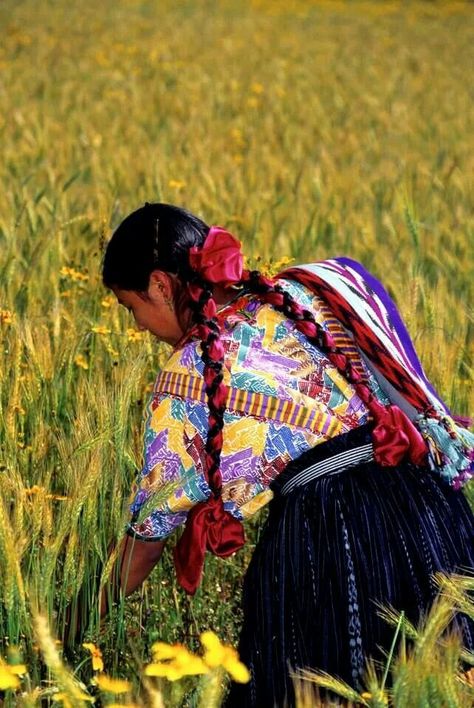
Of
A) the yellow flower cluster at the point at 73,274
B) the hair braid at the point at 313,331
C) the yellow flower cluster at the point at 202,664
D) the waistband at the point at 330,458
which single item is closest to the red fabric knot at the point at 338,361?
the hair braid at the point at 313,331

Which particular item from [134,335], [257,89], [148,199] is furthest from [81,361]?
[257,89]

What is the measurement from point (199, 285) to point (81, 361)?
65 cm

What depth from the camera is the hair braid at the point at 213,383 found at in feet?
6.02

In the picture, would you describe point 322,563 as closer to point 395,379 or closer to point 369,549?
point 369,549

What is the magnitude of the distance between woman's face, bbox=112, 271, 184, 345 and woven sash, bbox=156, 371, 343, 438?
11 centimetres

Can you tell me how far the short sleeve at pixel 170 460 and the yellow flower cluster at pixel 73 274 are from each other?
990mm

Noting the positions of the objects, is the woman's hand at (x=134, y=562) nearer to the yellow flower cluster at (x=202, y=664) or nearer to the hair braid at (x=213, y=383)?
the hair braid at (x=213, y=383)

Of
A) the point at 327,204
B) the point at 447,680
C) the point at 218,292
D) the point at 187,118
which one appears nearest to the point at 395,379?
the point at 218,292

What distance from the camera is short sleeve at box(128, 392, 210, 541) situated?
1.85 metres

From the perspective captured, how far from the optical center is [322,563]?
6.19 ft

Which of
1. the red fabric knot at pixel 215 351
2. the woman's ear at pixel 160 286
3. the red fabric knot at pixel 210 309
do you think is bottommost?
the red fabric knot at pixel 215 351

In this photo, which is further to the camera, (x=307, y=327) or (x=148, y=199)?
(x=148, y=199)

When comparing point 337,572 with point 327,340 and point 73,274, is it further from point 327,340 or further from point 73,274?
point 73,274

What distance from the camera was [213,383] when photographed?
6.03 ft
